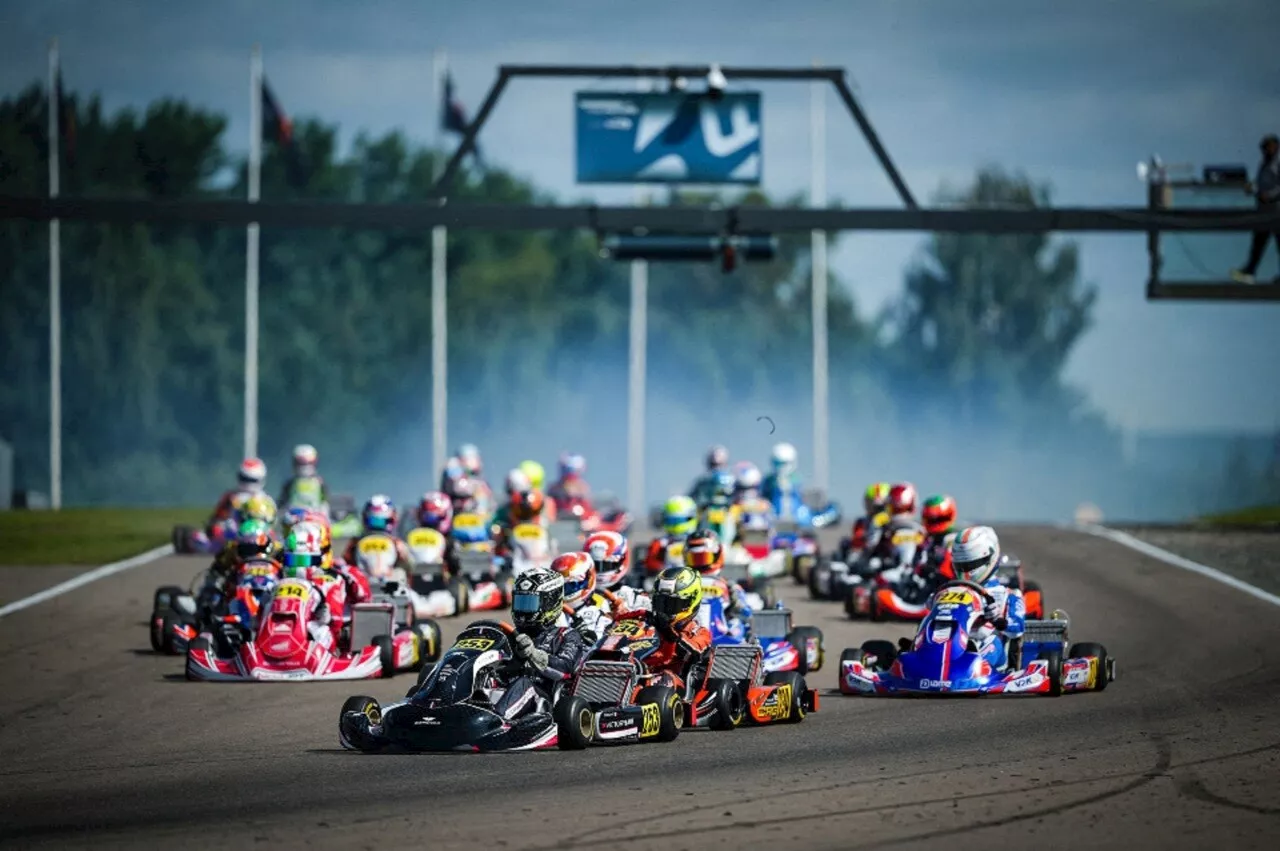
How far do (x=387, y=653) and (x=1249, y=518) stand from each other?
25022mm

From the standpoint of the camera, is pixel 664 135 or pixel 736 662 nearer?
pixel 736 662

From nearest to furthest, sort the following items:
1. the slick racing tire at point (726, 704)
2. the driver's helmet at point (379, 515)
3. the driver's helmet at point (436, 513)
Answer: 1. the slick racing tire at point (726, 704)
2. the driver's helmet at point (379, 515)
3. the driver's helmet at point (436, 513)

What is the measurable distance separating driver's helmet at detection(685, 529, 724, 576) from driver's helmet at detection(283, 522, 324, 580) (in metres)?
3.18

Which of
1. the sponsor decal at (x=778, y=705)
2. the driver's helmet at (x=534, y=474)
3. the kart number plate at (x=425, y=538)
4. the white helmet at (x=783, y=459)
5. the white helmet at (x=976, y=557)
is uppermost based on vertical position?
the white helmet at (x=783, y=459)

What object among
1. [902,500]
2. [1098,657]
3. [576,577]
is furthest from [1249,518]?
[576,577]

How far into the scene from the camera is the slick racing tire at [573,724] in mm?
13969

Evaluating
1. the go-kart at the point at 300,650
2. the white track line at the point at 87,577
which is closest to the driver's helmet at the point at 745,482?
the white track line at the point at 87,577

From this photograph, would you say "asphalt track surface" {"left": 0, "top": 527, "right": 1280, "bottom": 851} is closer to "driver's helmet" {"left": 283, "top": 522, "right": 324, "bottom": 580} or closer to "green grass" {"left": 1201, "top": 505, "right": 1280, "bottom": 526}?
"driver's helmet" {"left": 283, "top": 522, "right": 324, "bottom": 580}

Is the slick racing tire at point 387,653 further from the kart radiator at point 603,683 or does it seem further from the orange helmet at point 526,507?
the orange helmet at point 526,507

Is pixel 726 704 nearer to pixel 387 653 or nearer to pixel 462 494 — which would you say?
pixel 387 653

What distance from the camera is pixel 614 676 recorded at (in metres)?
14.6

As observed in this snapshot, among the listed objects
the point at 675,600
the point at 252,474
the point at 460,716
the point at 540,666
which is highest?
the point at 252,474

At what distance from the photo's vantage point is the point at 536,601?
14672mm

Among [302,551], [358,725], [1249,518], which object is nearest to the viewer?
[358,725]
